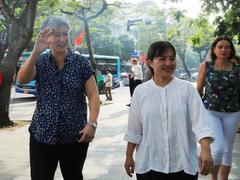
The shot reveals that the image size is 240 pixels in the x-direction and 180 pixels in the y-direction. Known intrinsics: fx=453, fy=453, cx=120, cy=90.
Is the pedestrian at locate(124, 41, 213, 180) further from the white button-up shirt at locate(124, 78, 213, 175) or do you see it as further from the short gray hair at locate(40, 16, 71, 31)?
the short gray hair at locate(40, 16, 71, 31)

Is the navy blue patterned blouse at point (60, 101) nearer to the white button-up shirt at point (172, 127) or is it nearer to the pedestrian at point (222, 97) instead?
the white button-up shirt at point (172, 127)

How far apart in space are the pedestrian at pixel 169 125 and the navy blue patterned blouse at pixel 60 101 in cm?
45

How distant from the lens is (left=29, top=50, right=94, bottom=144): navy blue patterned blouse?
10.3 ft

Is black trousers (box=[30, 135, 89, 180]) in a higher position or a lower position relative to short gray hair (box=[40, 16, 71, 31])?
lower

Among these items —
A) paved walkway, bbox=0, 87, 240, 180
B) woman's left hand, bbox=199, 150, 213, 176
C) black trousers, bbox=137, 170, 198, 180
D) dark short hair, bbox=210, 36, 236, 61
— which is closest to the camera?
woman's left hand, bbox=199, 150, 213, 176

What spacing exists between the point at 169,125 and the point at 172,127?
0.02 metres

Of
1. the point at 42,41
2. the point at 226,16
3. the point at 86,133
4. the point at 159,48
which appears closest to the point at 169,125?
the point at 159,48

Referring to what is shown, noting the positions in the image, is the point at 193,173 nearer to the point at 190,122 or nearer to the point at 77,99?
the point at 190,122

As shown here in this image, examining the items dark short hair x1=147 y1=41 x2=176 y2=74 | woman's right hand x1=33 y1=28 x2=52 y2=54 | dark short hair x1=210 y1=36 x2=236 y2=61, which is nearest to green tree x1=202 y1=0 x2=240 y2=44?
dark short hair x1=210 y1=36 x2=236 y2=61

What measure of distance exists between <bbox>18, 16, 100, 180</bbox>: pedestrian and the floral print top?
175 centimetres

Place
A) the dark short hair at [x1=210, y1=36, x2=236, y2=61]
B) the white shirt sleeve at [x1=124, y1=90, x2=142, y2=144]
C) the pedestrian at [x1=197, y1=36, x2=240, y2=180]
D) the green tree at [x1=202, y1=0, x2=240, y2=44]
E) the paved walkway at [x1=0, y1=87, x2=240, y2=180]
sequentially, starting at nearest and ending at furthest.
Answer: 1. the white shirt sleeve at [x1=124, y1=90, x2=142, y2=144]
2. the pedestrian at [x1=197, y1=36, x2=240, y2=180]
3. the dark short hair at [x1=210, y1=36, x2=236, y2=61]
4. the paved walkway at [x1=0, y1=87, x2=240, y2=180]
5. the green tree at [x1=202, y1=0, x2=240, y2=44]

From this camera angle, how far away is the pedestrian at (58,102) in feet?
10.3

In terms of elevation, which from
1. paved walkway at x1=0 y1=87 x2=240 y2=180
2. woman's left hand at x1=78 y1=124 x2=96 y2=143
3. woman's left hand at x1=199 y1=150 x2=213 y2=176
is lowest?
paved walkway at x1=0 y1=87 x2=240 y2=180

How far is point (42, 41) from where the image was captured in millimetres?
3104
